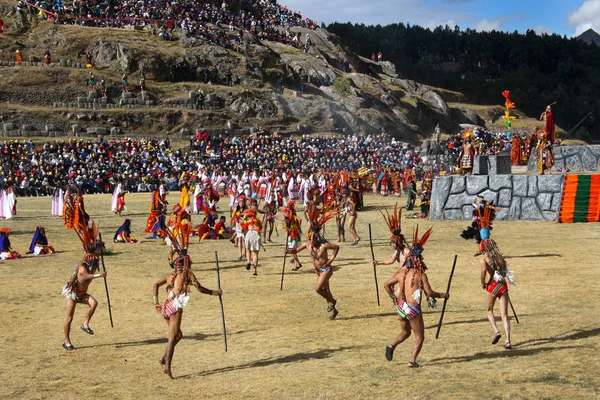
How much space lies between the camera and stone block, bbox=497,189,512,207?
29.1m

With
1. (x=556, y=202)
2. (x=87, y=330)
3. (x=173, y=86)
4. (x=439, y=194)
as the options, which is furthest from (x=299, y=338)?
(x=173, y=86)

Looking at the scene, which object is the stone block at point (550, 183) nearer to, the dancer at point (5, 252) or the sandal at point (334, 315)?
the sandal at point (334, 315)

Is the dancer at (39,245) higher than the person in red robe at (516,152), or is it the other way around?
the person in red robe at (516,152)

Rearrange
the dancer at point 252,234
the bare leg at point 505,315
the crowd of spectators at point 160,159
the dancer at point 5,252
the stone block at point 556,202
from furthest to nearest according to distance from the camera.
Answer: the crowd of spectators at point 160,159
the stone block at point 556,202
the dancer at point 5,252
the dancer at point 252,234
the bare leg at point 505,315

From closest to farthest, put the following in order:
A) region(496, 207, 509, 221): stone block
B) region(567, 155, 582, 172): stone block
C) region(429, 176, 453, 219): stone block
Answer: region(496, 207, 509, 221): stone block → region(429, 176, 453, 219): stone block → region(567, 155, 582, 172): stone block

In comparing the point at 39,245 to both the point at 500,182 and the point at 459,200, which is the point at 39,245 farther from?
the point at 500,182

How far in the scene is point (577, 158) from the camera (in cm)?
3409

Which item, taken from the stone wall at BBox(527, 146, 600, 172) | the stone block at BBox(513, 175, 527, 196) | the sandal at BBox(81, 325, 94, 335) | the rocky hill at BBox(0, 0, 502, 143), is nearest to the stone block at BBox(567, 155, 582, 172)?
the stone wall at BBox(527, 146, 600, 172)

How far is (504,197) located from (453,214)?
7.29 feet

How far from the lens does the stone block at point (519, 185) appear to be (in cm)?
2877

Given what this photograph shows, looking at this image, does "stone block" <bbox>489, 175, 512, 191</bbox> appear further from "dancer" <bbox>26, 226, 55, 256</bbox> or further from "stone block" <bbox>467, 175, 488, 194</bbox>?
"dancer" <bbox>26, 226, 55, 256</bbox>

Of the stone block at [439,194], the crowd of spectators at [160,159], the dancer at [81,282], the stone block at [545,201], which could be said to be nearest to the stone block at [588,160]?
the stone block at [545,201]

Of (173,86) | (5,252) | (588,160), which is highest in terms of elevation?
(173,86)

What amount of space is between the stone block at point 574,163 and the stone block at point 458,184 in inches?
290
